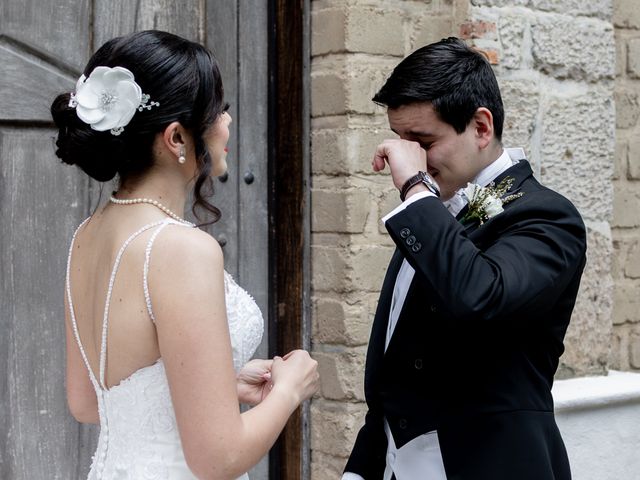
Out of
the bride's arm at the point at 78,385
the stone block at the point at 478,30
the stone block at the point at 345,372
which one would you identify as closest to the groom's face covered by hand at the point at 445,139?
the bride's arm at the point at 78,385

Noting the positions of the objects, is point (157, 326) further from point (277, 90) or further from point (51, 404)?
point (277, 90)

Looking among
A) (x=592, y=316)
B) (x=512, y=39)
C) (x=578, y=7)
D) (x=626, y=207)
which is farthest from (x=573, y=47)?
(x=592, y=316)

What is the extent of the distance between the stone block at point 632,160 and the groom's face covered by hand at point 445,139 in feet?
7.46

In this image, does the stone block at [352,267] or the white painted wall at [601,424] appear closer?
the stone block at [352,267]

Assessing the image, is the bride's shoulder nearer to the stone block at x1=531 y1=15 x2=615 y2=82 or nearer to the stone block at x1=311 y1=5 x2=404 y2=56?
the stone block at x1=311 y1=5 x2=404 y2=56

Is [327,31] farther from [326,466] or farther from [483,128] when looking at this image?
[326,466]

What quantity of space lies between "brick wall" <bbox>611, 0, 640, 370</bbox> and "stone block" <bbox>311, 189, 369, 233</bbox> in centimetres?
142

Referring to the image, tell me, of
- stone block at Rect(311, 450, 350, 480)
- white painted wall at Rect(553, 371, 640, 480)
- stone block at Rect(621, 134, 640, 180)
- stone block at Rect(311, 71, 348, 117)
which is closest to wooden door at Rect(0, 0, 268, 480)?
stone block at Rect(311, 71, 348, 117)

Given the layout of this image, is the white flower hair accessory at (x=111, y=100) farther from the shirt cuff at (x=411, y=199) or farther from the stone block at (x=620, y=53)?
the stone block at (x=620, y=53)

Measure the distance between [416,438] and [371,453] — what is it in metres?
0.25

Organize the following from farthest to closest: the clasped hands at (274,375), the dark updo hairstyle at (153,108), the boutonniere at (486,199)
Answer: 1. the boutonniere at (486,199)
2. the clasped hands at (274,375)
3. the dark updo hairstyle at (153,108)

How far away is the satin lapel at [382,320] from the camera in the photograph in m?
2.54

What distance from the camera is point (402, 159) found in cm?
232

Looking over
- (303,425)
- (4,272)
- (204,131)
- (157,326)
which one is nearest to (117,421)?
(157,326)
